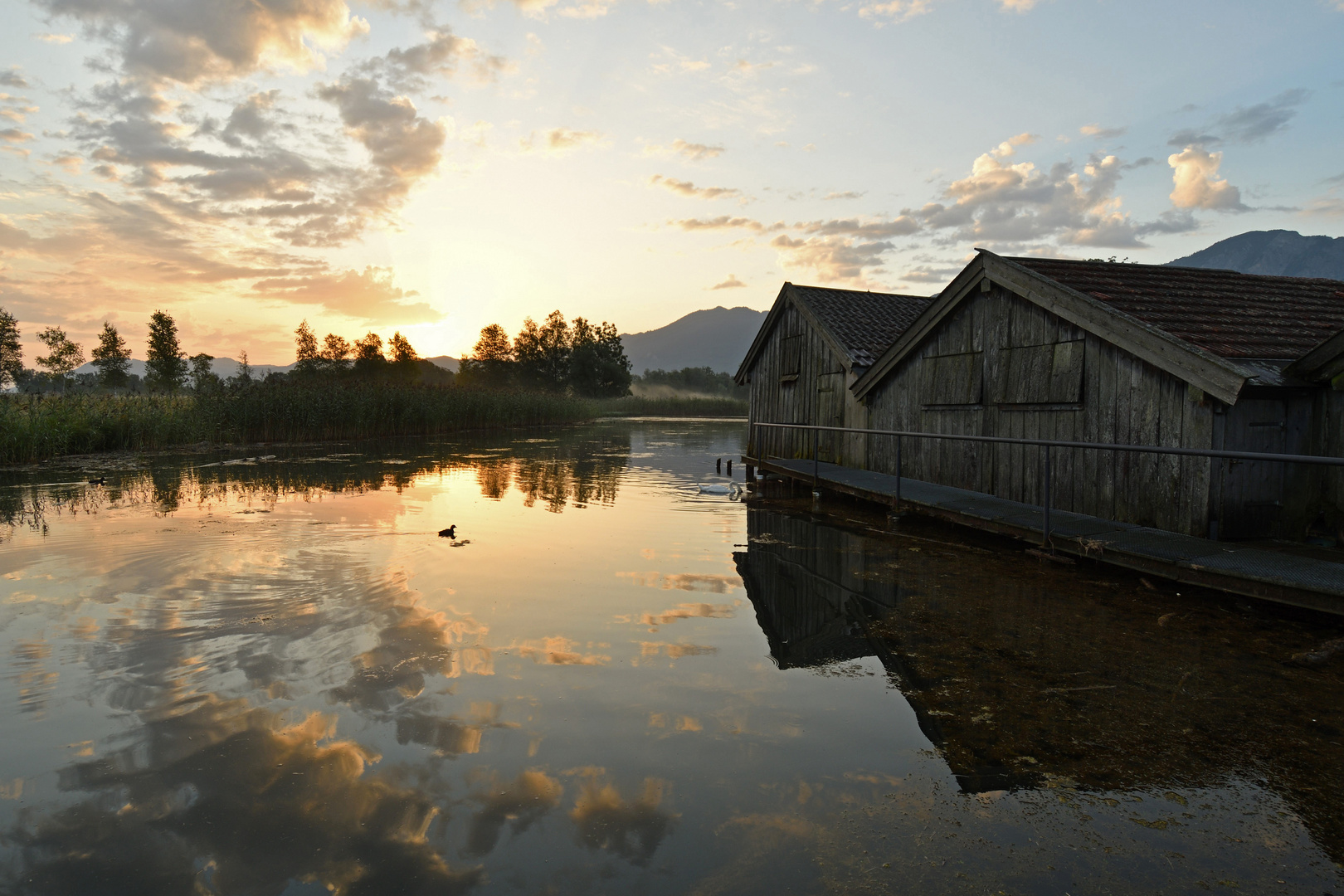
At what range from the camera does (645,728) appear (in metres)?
4.62

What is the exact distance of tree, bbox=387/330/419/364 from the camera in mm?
99750

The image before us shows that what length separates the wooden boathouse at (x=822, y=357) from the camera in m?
18.1

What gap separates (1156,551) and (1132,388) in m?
2.87

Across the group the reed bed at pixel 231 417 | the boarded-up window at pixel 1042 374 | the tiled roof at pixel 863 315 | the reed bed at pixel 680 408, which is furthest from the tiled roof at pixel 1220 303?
the reed bed at pixel 680 408

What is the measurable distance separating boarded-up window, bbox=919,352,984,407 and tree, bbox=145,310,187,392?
275 feet

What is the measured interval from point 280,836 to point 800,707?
10.3 ft

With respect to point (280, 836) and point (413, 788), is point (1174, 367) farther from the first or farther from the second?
point (280, 836)

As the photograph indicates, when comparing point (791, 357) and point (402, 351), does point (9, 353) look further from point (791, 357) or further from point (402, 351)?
point (791, 357)

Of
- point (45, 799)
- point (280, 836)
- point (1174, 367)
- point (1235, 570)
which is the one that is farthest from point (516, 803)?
point (1174, 367)

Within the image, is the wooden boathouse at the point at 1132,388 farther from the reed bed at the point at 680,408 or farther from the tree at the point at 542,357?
the tree at the point at 542,357

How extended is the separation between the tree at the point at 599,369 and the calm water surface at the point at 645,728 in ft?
288

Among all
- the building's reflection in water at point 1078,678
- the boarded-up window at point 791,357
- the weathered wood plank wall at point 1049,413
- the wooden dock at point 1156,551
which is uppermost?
the boarded-up window at point 791,357

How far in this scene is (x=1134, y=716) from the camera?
4.67 m

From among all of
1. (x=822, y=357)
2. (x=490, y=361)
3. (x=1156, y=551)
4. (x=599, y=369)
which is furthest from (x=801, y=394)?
(x=490, y=361)
